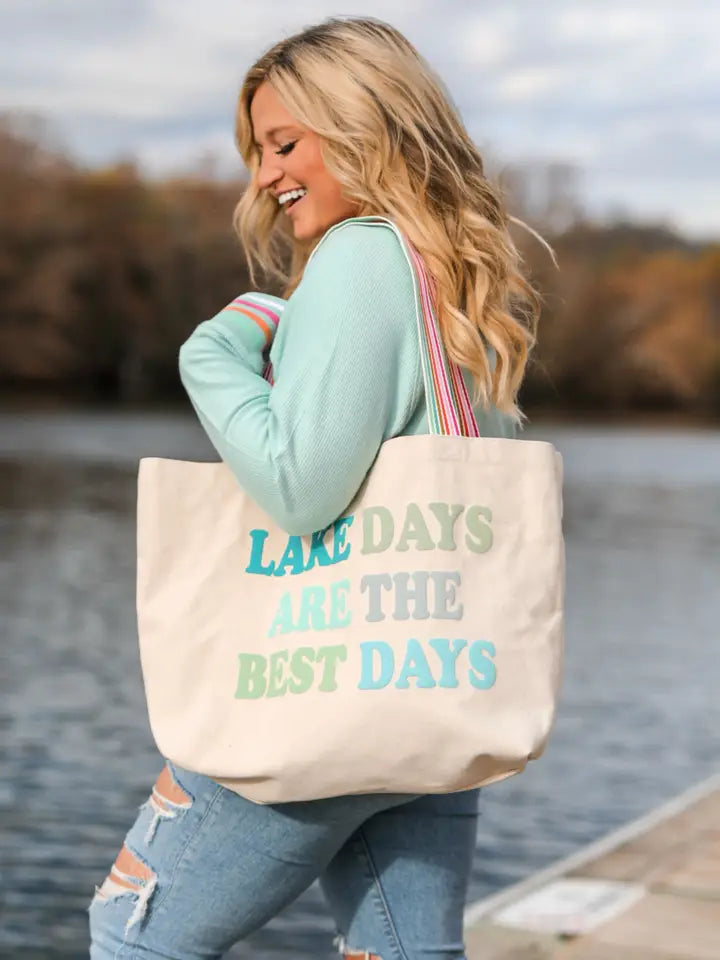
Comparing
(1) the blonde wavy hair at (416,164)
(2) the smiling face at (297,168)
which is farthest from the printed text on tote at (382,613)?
(2) the smiling face at (297,168)

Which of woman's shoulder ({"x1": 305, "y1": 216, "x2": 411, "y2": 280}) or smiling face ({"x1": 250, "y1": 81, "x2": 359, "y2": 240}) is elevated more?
smiling face ({"x1": 250, "y1": 81, "x2": 359, "y2": 240})

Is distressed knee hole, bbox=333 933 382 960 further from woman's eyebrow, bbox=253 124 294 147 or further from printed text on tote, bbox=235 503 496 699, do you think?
woman's eyebrow, bbox=253 124 294 147

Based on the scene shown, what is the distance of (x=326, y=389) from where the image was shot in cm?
156

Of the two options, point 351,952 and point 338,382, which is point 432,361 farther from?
point 351,952

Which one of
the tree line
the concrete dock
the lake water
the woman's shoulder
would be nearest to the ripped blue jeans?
the woman's shoulder

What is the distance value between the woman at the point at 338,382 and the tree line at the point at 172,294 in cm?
6067

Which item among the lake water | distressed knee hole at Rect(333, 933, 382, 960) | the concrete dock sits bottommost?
the lake water

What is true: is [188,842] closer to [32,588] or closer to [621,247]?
[32,588]

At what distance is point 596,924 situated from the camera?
3402mm

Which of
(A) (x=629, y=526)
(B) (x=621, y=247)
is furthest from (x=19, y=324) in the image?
(A) (x=629, y=526)

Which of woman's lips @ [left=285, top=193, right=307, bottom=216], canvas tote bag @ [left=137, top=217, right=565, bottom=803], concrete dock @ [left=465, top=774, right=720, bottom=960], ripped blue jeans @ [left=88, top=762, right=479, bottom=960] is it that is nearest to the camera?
Answer: canvas tote bag @ [left=137, top=217, right=565, bottom=803]

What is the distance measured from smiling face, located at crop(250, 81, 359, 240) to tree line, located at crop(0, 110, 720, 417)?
199ft

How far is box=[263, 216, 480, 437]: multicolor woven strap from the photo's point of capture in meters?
1.63

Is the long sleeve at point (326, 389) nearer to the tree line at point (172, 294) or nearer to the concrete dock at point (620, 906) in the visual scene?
the concrete dock at point (620, 906)
